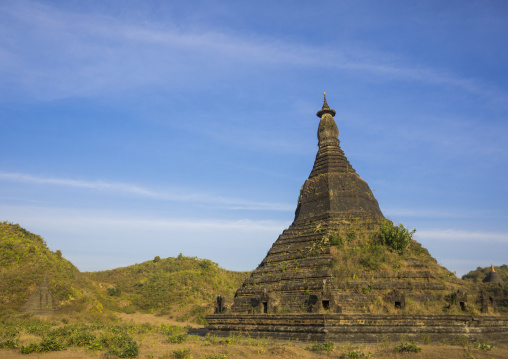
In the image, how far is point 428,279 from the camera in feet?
53.7

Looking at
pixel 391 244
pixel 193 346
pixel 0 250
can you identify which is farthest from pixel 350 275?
pixel 0 250

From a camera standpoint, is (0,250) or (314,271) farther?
(0,250)

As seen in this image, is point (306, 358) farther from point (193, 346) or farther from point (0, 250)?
point (0, 250)

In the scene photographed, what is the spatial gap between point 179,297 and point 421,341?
32676mm

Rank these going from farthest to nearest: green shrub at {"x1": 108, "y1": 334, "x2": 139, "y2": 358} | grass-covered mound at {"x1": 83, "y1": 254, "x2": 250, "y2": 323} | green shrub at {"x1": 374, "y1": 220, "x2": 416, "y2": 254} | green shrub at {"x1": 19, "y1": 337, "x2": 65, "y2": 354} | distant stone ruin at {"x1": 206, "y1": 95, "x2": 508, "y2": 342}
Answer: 1. grass-covered mound at {"x1": 83, "y1": 254, "x2": 250, "y2": 323}
2. green shrub at {"x1": 374, "y1": 220, "x2": 416, "y2": 254}
3. distant stone ruin at {"x1": 206, "y1": 95, "x2": 508, "y2": 342}
4. green shrub at {"x1": 19, "y1": 337, "x2": 65, "y2": 354}
5. green shrub at {"x1": 108, "y1": 334, "x2": 139, "y2": 358}

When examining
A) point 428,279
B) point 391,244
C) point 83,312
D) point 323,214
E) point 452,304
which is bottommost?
point 83,312

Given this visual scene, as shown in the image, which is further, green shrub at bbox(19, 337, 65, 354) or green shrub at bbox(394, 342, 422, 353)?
green shrub at bbox(19, 337, 65, 354)

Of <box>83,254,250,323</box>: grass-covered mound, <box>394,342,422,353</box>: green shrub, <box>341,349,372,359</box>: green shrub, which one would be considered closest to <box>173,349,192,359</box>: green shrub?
<box>341,349,372,359</box>: green shrub

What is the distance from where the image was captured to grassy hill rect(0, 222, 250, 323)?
2838 centimetres

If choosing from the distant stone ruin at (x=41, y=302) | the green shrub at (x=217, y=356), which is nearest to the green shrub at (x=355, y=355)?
the green shrub at (x=217, y=356)

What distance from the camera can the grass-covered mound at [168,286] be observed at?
38312 millimetres

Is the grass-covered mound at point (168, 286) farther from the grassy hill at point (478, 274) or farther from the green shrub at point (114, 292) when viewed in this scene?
the grassy hill at point (478, 274)

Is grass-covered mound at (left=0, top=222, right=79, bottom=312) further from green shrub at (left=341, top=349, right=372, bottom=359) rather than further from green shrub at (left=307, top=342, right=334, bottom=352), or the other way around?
green shrub at (left=341, top=349, right=372, bottom=359)

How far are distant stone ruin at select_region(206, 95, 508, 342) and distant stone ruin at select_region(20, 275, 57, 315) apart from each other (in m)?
14.5
